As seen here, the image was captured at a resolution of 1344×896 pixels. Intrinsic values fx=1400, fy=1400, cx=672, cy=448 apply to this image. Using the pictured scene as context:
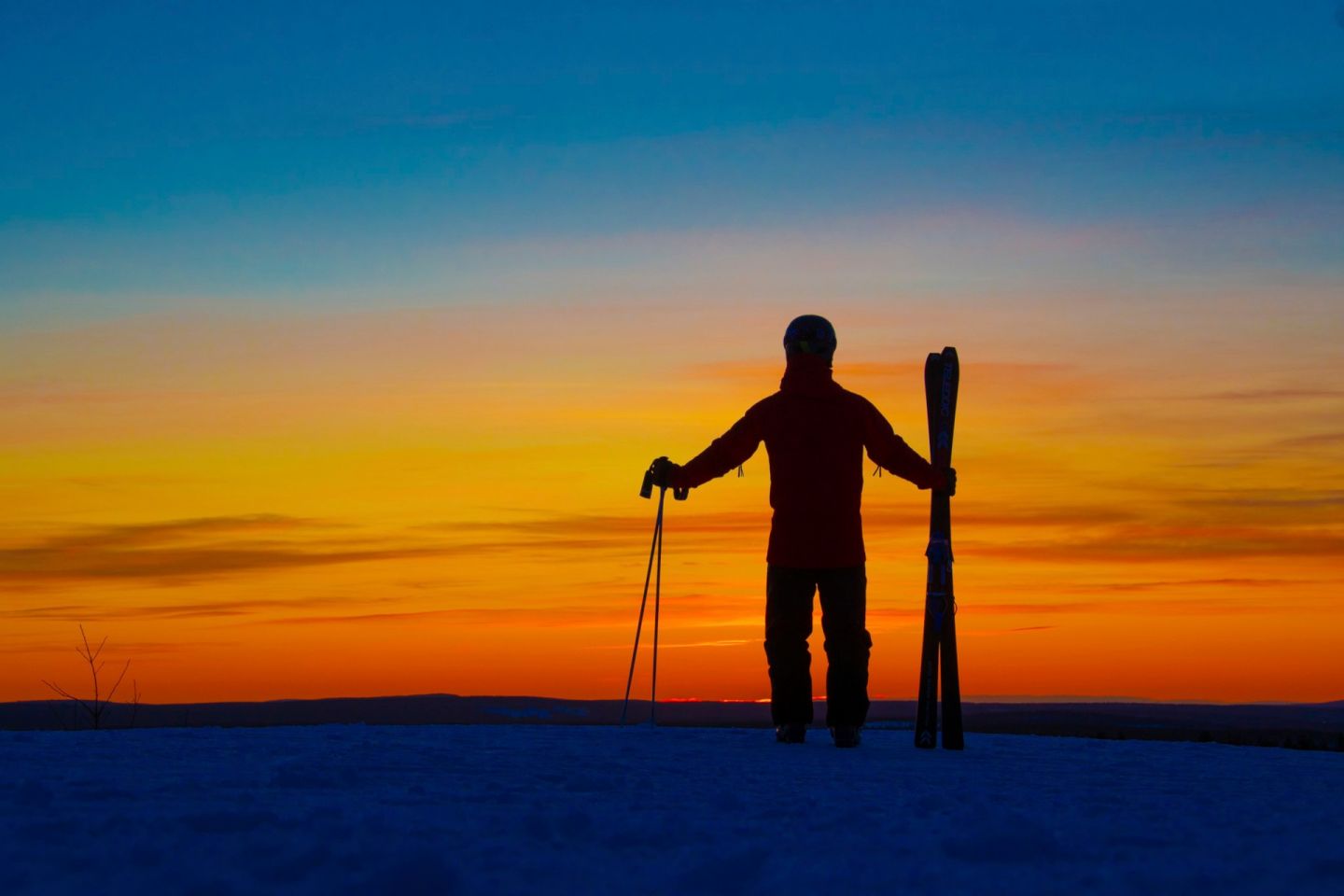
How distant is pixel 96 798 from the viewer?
4.69 m

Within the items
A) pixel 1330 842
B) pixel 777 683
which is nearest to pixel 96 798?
pixel 1330 842

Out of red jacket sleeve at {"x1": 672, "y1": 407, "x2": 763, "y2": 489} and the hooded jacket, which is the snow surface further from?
red jacket sleeve at {"x1": 672, "y1": 407, "x2": 763, "y2": 489}

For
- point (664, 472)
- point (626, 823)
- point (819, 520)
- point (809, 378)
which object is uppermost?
point (809, 378)

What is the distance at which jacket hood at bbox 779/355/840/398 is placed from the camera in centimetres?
845

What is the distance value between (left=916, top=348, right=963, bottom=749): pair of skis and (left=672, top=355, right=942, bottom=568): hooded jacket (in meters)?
0.20

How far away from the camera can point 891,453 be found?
28.0 feet

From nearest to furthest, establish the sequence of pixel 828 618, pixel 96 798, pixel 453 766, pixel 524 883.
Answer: pixel 524 883 → pixel 96 798 → pixel 453 766 → pixel 828 618

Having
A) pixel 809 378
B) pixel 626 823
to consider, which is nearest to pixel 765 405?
pixel 809 378

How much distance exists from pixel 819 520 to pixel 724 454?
0.80m

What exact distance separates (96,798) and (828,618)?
15.4ft

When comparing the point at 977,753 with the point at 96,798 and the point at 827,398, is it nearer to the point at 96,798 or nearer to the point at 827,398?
the point at 827,398

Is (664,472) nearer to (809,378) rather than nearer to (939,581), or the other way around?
(809,378)

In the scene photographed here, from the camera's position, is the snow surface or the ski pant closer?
the snow surface

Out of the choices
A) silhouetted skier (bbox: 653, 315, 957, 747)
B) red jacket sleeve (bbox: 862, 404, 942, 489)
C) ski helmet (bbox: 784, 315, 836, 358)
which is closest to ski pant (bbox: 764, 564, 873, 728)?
silhouetted skier (bbox: 653, 315, 957, 747)
